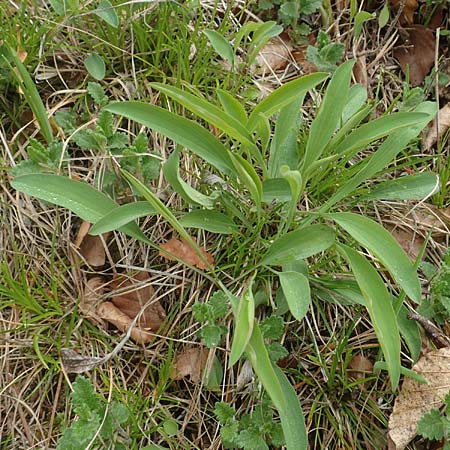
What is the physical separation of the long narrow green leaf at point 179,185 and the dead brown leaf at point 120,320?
0.34 meters

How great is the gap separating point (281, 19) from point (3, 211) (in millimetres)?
1027

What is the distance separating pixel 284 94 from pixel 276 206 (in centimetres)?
30

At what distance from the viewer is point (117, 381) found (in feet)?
4.89

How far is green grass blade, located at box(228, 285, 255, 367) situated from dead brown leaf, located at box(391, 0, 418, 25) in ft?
4.22

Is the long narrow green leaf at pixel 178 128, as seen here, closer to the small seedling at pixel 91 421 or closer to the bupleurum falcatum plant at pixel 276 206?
the bupleurum falcatum plant at pixel 276 206

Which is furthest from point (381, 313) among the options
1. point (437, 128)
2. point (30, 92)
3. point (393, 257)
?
point (30, 92)

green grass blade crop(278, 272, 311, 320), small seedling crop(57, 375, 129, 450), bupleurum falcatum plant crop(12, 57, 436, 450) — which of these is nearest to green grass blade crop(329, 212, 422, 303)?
bupleurum falcatum plant crop(12, 57, 436, 450)

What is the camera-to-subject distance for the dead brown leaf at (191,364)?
151 centimetres

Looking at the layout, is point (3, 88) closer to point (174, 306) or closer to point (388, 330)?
point (174, 306)

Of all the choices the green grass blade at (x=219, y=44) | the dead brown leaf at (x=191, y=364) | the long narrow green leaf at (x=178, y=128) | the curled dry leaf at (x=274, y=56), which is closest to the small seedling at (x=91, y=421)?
the dead brown leaf at (x=191, y=364)

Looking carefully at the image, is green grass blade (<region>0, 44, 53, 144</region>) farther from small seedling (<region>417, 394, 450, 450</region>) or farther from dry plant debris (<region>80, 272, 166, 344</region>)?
small seedling (<region>417, 394, 450, 450</region>)

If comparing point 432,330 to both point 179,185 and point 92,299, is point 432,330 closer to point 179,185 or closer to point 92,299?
point 179,185

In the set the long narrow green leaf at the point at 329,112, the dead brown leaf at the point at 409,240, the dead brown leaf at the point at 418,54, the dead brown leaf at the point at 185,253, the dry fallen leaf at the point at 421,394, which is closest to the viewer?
the long narrow green leaf at the point at 329,112

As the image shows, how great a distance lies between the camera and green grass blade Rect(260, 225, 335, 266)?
135cm
